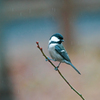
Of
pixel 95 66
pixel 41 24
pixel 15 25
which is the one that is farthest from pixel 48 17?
pixel 95 66

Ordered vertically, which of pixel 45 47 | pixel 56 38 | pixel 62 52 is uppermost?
pixel 56 38

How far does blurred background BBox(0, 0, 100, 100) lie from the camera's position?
4.86 meters

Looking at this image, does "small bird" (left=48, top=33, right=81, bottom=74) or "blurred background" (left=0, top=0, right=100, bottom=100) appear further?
"blurred background" (left=0, top=0, right=100, bottom=100)

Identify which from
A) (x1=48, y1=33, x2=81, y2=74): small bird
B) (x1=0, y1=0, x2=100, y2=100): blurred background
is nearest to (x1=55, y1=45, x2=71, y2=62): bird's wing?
(x1=48, y1=33, x2=81, y2=74): small bird

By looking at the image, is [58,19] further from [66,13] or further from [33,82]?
[33,82]

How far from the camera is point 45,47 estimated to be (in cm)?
582

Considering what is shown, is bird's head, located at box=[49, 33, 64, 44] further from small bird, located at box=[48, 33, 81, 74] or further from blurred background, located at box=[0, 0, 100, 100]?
blurred background, located at box=[0, 0, 100, 100]

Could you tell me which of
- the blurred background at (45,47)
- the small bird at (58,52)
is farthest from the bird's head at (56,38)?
the blurred background at (45,47)

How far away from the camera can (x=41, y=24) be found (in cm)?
647

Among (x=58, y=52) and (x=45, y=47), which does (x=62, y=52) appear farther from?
(x=45, y=47)

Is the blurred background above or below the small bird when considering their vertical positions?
below

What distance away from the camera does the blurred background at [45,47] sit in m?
4.86

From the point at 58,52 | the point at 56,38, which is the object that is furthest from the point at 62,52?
the point at 56,38

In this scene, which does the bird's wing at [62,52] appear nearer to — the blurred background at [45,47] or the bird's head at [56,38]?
the bird's head at [56,38]
